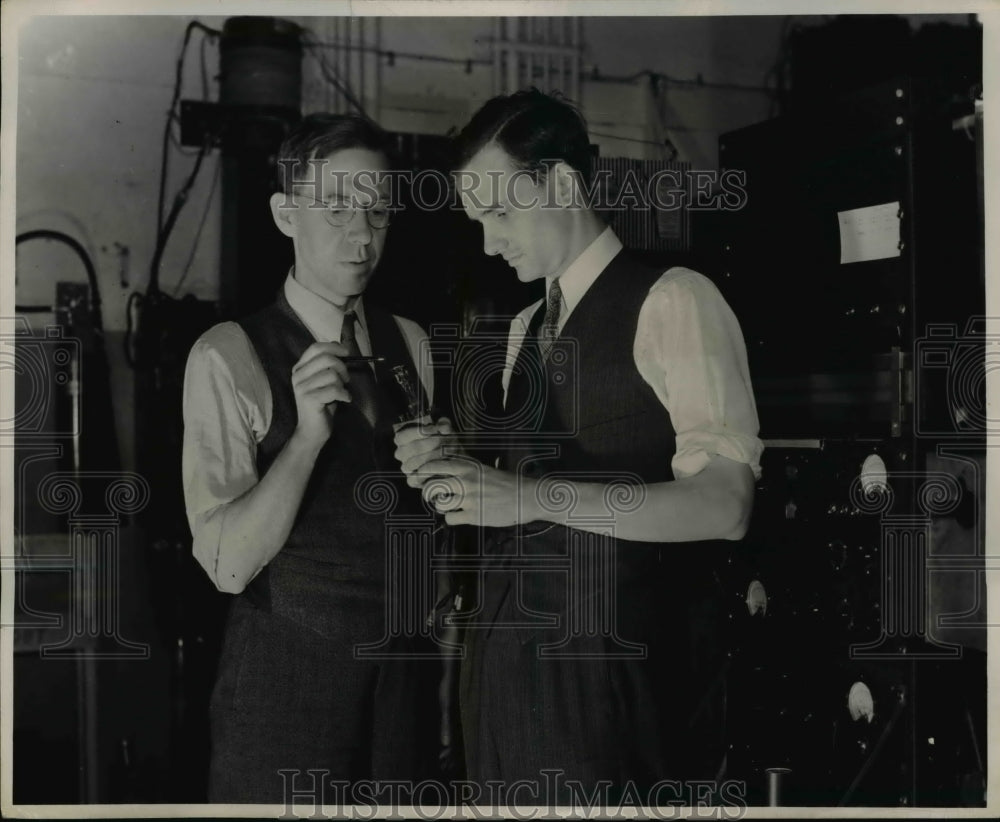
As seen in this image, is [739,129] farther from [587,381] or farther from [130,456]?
[130,456]

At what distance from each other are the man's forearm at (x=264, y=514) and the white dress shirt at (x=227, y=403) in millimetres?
14

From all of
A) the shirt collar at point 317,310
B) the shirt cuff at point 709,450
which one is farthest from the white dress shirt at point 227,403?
the shirt cuff at point 709,450

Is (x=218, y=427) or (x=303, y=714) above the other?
(x=218, y=427)

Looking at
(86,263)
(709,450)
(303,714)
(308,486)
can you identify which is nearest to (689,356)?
(709,450)

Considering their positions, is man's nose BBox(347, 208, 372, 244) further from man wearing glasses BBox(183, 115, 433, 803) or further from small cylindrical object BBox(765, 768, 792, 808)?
small cylindrical object BBox(765, 768, 792, 808)

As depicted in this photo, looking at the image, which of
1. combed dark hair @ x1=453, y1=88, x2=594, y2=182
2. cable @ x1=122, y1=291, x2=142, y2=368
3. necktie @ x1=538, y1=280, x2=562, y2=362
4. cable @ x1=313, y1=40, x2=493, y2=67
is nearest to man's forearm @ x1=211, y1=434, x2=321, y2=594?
cable @ x1=122, y1=291, x2=142, y2=368

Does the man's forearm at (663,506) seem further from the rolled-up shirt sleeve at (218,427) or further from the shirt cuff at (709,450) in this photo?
the rolled-up shirt sleeve at (218,427)

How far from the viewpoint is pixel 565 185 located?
4.84 ft

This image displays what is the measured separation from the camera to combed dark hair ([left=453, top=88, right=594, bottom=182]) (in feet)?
4.86

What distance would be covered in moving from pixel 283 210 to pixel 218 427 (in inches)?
15.2

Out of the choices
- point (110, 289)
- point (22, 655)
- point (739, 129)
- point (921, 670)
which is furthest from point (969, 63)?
point (22, 655)

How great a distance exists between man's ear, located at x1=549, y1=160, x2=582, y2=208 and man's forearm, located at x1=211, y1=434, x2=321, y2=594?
1.93ft

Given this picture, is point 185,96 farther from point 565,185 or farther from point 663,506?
point 663,506

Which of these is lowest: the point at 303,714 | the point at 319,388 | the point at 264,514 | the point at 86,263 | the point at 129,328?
the point at 303,714
